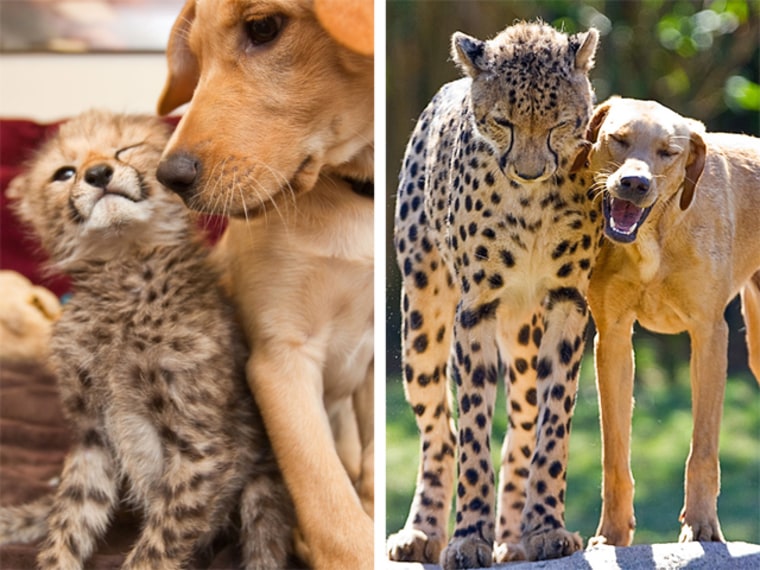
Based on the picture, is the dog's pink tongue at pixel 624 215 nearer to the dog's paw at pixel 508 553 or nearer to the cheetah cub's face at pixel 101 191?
the dog's paw at pixel 508 553

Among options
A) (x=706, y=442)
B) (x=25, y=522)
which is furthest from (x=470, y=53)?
(x=25, y=522)

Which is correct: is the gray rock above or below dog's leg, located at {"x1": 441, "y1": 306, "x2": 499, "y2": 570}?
below

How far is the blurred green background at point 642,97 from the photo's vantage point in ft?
4.74

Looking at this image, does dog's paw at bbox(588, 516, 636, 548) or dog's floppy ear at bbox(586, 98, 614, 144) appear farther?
dog's paw at bbox(588, 516, 636, 548)

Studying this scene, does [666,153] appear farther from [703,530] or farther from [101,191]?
[101,191]

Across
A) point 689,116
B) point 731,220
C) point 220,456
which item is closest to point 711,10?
point 689,116

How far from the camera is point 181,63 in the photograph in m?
1.46

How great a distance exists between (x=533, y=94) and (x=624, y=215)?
0.57 ft

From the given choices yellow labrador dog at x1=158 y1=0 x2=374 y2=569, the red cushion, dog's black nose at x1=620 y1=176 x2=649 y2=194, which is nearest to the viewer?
dog's black nose at x1=620 y1=176 x2=649 y2=194

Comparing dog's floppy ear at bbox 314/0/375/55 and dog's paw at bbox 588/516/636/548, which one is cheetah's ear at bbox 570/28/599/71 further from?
dog's paw at bbox 588/516/636/548

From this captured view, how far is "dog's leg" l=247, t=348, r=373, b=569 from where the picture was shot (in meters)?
1.42

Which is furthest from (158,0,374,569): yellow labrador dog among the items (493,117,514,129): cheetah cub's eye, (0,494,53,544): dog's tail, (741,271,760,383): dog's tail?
(741,271,760,383): dog's tail

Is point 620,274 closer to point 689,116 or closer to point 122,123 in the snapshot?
point 689,116

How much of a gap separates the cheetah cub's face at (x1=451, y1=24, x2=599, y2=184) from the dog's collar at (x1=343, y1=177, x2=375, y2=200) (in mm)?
245
